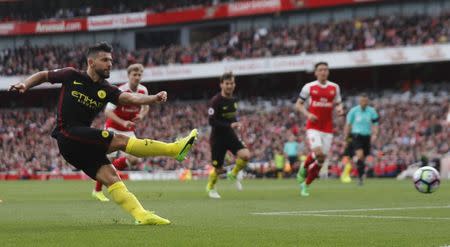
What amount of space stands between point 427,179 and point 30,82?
308 inches

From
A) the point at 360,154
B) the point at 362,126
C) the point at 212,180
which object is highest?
the point at 362,126

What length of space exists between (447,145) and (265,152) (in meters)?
9.21

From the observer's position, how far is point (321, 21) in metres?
51.5

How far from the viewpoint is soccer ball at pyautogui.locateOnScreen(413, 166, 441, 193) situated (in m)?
15.1

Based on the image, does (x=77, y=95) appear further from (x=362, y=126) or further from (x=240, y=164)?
(x=362, y=126)

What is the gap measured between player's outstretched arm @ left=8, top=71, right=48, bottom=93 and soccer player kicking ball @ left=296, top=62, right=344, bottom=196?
29.5 ft

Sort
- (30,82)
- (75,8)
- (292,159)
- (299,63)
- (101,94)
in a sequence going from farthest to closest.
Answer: (75,8) < (299,63) < (292,159) < (101,94) < (30,82)

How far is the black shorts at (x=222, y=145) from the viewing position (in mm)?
18500

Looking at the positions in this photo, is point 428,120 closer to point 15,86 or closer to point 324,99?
point 324,99

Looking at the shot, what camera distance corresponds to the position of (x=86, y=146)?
987 cm

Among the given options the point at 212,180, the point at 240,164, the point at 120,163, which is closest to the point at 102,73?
the point at 120,163

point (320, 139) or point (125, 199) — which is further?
point (320, 139)

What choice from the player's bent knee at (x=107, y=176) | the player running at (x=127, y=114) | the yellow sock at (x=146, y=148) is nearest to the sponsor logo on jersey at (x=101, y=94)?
the yellow sock at (x=146, y=148)

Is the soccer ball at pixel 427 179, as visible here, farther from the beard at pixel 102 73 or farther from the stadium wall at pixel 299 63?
the stadium wall at pixel 299 63
